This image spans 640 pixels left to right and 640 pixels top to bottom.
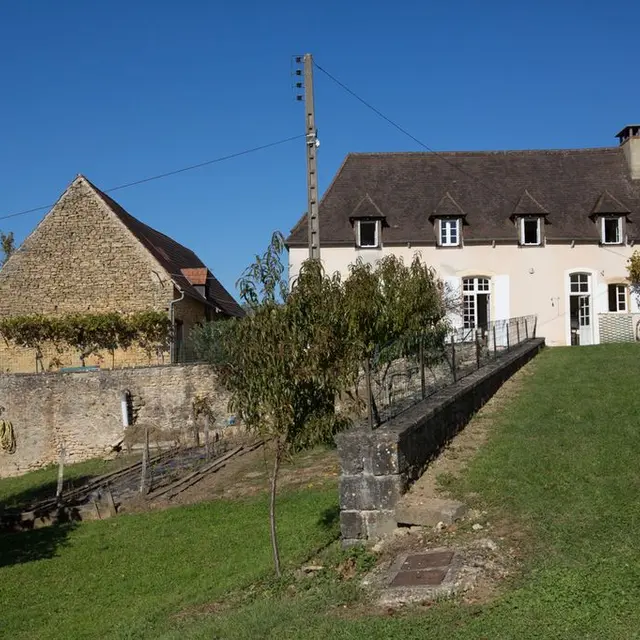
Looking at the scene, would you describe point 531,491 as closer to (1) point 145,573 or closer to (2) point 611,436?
(2) point 611,436

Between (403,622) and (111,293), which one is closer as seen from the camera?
(403,622)

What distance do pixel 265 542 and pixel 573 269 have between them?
21.4 meters

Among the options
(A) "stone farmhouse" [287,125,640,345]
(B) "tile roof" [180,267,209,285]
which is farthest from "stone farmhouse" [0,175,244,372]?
(A) "stone farmhouse" [287,125,640,345]

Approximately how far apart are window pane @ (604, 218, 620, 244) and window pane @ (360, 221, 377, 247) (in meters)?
8.54

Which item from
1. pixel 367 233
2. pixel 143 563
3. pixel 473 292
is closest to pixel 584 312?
pixel 473 292

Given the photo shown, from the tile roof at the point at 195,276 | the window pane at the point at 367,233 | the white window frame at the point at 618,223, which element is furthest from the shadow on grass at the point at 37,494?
the white window frame at the point at 618,223

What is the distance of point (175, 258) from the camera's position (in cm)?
3406

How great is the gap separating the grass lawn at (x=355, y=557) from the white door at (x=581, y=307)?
14005 mm

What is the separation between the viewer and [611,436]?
9.81 m

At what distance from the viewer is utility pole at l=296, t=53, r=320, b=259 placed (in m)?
15.7

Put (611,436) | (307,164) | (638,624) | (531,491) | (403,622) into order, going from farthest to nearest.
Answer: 1. (307,164)
2. (611,436)
3. (531,491)
4. (403,622)
5. (638,624)

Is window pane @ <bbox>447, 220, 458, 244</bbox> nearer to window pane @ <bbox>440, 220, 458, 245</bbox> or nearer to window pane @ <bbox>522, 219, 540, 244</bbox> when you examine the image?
window pane @ <bbox>440, 220, 458, 245</bbox>

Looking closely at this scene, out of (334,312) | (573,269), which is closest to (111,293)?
(573,269)

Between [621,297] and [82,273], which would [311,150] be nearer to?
[82,273]
